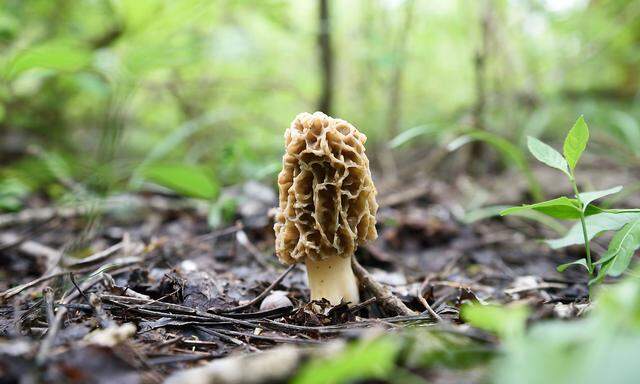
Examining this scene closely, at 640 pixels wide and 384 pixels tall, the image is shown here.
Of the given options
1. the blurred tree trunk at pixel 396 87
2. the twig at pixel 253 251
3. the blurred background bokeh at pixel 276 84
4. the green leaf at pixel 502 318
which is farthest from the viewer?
the blurred tree trunk at pixel 396 87

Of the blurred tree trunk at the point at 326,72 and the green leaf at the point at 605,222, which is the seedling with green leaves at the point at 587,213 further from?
the blurred tree trunk at the point at 326,72

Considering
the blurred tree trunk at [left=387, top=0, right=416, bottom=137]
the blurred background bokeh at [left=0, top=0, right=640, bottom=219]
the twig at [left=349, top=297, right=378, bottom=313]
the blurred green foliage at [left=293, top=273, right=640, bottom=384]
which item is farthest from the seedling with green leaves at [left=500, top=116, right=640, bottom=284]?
the blurred tree trunk at [left=387, top=0, right=416, bottom=137]

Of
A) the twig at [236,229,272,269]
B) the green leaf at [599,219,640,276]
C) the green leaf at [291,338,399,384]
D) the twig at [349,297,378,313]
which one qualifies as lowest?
the twig at [236,229,272,269]

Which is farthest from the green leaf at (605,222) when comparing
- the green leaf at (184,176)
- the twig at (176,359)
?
the green leaf at (184,176)

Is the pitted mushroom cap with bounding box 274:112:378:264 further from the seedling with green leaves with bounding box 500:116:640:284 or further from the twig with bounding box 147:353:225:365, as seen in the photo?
the twig with bounding box 147:353:225:365

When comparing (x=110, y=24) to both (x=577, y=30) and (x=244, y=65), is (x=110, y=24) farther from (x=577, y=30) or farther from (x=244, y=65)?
(x=577, y=30)

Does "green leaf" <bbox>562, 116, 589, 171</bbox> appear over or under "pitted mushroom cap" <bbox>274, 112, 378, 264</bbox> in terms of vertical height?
Answer: over
